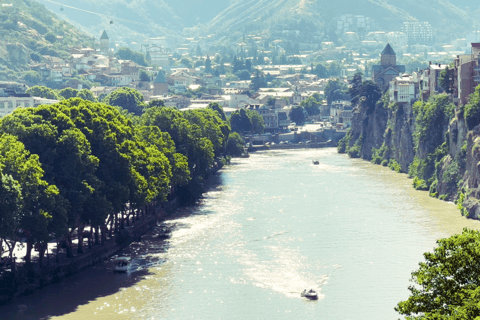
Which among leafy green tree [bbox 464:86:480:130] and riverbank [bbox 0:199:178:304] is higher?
leafy green tree [bbox 464:86:480:130]

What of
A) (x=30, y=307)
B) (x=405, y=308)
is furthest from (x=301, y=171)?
(x=405, y=308)

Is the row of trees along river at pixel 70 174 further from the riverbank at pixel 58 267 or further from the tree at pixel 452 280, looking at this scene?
the tree at pixel 452 280

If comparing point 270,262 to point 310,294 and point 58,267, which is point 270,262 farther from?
point 58,267

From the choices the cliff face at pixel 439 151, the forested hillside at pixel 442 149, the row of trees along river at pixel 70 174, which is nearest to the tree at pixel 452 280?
the row of trees along river at pixel 70 174

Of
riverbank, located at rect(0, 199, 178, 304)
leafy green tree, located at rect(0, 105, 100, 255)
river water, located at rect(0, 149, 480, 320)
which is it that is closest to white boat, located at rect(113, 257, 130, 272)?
river water, located at rect(0, 149, 480, 320)

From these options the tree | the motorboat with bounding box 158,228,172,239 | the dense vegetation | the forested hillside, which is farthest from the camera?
the forested hillside

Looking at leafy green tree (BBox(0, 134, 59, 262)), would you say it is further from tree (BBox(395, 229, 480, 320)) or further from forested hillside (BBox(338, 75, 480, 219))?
forested hillside (BBox(338, 75, 480, 219))

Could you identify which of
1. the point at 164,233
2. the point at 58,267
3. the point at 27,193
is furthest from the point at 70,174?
the point at 164,233
